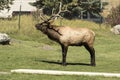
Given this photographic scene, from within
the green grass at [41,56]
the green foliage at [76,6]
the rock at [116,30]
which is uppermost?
the green grass at [41,56]

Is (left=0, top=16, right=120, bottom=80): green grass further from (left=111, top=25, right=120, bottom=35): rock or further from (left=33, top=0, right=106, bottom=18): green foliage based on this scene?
(left=33, top=0, right=106, bottom=18): green foliage

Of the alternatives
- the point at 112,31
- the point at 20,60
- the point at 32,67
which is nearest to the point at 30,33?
the point at 112,31

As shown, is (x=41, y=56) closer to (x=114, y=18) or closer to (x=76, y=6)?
(x=114, y=18)

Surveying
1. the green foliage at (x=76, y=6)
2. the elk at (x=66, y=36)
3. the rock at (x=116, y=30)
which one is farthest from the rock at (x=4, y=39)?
the green foliage at (x=76, y=6)

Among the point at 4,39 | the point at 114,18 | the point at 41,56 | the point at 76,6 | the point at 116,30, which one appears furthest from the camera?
the point at 76,6

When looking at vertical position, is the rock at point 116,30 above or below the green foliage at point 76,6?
below

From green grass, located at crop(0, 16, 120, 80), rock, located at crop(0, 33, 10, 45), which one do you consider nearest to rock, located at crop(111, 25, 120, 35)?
green grass, located at crop(0, 16, 120, 80)

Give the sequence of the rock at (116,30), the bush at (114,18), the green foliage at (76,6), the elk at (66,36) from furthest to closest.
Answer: the green foliage at (76,6) < the bush at (114,18) < the rock at (116,30) < the elk at (66,36)

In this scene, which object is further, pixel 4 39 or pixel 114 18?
pixel 114 18

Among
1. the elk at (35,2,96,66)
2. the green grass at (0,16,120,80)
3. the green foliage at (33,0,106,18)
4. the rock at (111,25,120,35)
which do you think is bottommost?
the rock at (111,25,120,35)

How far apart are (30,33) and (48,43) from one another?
4.33 meters

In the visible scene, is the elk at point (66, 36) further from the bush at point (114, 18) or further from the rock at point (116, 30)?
the bush at point (114, 18)

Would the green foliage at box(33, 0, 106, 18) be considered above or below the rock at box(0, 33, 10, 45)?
below

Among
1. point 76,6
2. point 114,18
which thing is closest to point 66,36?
point 114,18
